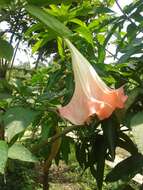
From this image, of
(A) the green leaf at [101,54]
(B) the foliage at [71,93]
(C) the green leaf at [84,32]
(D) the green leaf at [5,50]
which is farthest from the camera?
Answer: (A) the green leaf at [101,54]

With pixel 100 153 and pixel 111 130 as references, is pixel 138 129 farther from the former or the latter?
pixel 100 153

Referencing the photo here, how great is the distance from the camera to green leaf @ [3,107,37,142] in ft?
2.82

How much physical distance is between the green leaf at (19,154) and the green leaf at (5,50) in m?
0.19

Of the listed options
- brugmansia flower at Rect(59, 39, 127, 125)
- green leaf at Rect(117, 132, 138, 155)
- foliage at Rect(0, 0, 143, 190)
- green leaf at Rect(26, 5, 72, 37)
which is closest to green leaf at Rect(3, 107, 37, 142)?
foliage at Rect(0, 0, 143, 190)

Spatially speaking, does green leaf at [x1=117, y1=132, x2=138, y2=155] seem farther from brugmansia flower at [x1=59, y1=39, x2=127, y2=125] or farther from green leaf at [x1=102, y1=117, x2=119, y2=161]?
brugmansia flower at [x1=59, y1=39, x2=127, y2=125]

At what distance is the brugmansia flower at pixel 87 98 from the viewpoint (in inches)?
27.9

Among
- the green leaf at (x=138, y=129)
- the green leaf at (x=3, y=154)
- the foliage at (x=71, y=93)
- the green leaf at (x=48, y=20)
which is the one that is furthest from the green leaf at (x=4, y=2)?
the green leaf at (x=138, y=129)

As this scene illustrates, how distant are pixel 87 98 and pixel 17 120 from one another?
0.24 m

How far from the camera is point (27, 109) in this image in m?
0.97

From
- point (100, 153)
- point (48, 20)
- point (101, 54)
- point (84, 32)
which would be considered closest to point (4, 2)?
point (48, 20)

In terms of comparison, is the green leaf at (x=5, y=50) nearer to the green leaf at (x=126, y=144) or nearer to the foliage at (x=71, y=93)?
the foliage at (x=71, y=93)

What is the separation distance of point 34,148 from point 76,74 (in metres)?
0.44

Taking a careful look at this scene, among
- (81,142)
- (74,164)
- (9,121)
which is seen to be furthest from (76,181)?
(9,121)

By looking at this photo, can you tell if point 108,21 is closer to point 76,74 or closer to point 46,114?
point 46,114
